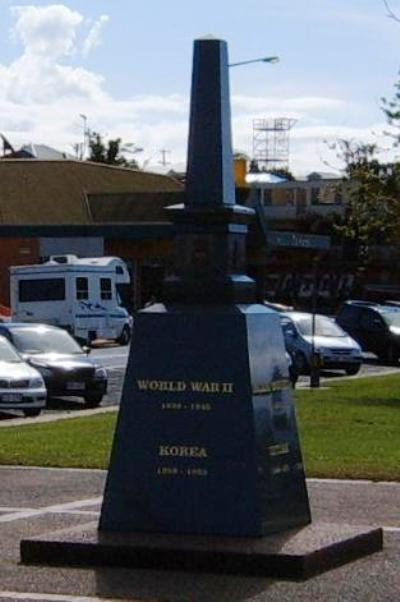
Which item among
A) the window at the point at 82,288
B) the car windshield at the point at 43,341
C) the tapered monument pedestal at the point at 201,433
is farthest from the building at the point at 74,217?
the tapered monument pedestal at the point at 201,433

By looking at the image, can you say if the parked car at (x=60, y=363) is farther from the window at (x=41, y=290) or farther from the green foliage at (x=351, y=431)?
the window at (x=41, y=290)

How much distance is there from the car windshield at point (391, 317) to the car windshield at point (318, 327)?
4794 mm

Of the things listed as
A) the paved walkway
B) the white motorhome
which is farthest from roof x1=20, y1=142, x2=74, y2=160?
the paved walkway

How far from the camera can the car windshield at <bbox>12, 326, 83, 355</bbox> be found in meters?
30.8

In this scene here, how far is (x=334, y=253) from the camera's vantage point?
7981 cm

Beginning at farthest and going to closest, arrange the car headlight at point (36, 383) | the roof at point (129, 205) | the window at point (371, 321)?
1. the roof at point (129, 205)
2. the window at point (371, 321)
3. the car headlight at point (36, 383)

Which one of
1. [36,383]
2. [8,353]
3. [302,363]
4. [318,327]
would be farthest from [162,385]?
[318,327]

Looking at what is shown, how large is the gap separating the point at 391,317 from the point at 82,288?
404 inches

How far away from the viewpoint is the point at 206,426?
10461 millimetres

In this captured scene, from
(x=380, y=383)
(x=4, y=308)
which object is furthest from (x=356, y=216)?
(x=4, y=308)

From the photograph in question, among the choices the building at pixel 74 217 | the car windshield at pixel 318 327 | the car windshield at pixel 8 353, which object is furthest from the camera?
the building at pixel 74 217

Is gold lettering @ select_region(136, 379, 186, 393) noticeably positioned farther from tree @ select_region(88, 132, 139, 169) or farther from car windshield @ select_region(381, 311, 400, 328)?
tree @ select_region(88, 132, 139, 169)

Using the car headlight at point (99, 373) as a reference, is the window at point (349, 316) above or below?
below

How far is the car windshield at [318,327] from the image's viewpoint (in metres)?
41.2
